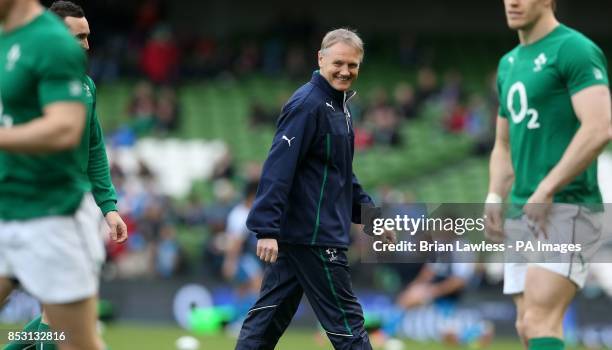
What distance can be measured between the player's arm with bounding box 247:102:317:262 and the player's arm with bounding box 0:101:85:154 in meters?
1.84

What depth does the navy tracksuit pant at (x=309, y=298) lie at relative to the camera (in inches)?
274

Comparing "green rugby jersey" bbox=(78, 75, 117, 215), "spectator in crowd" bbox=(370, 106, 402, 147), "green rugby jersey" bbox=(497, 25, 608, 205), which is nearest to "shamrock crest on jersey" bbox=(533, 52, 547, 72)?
"green rugby jersey" bbox=(497, 25, 608, 205)

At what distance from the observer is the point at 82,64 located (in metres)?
5.31

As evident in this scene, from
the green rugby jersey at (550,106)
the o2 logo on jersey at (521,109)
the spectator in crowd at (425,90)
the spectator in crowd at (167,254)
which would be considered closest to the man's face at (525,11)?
the green rugby jersey at (550,106)

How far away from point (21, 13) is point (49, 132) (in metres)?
0.63

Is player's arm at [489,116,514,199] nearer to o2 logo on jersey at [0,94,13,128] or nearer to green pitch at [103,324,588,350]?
o2 logo on jersey at [0,94,13,128]

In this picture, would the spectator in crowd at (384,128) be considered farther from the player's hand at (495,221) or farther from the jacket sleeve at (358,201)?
the player's hand at (495,221)

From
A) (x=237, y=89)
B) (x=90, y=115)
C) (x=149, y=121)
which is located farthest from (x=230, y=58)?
(x=90, y=115)

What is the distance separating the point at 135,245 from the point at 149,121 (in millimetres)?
4754

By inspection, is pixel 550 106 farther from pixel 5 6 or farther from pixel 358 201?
pixel 5 6

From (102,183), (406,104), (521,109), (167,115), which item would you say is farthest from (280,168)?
(167,115)

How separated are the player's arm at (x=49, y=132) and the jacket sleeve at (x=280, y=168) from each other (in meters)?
1.85

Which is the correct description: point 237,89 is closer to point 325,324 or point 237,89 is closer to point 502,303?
point 502,303

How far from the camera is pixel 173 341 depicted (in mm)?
14383
